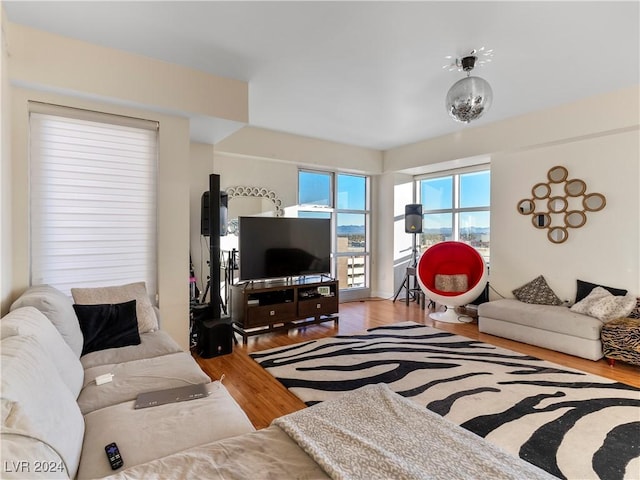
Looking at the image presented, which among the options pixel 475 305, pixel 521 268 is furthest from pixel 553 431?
pixel 475 305

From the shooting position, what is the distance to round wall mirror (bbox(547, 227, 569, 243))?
4020mm

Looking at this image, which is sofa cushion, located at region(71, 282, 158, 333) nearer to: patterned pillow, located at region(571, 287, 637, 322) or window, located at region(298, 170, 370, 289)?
window, located at region(298, 170, 370, 289)

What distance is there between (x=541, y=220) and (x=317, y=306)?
3110mm

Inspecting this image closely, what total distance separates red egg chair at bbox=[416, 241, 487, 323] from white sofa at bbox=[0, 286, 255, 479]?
143 inches

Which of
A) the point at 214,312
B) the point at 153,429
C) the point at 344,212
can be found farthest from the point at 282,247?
the point at 153,429

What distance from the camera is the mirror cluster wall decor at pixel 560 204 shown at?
3.84 m

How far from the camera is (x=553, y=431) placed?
2119mm

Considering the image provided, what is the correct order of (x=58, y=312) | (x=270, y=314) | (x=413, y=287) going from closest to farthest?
(x=58, y=312), (x=270, y=314), (x=413, y=287)

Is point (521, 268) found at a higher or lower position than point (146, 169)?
lower

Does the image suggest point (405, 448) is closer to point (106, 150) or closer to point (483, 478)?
point (483, 478)

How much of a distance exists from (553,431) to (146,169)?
3810 millimetres

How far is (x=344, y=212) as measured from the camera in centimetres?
616

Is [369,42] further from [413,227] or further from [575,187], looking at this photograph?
[413,227]

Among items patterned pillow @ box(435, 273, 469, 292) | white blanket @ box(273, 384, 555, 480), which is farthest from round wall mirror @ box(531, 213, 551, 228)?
white blanket @ box(273, 384, 555, 480)
